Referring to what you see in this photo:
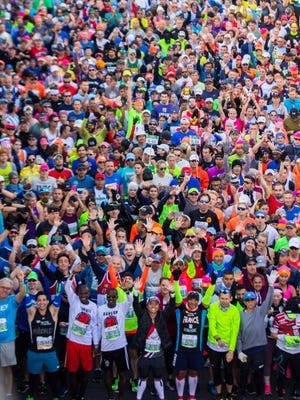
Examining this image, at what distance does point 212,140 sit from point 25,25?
7267mm

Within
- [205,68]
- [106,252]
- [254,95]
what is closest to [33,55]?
[205,68]

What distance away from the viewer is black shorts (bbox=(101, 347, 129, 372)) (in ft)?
37.6

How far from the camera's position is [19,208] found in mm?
13516

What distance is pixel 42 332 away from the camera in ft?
37.3

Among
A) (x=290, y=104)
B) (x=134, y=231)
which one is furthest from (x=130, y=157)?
(x=290, y=104)

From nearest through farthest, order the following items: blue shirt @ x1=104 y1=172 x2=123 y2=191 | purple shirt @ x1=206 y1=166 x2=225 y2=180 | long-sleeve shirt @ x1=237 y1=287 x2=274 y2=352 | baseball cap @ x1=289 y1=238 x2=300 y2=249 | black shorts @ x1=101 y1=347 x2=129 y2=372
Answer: black shorts @ x1=101 y1=347 x2=129 y2=372, long-sleeve shirt @ x1=237 y1=287 x2=274 y2=352, baseball cap @ x1=289 y1=238 x2=300 y2=249, blue shirt @ x1=104 y1=172 x2=123 y2=191, purple shirt @ x1=206 y1=166 x2=225 y2=180

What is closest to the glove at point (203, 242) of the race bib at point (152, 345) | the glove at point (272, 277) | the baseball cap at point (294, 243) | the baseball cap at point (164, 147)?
the glove at point (272, 277)

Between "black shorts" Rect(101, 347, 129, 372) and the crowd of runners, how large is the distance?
0.06ft

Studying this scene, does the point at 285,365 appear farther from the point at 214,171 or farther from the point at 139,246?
the point at 214,171

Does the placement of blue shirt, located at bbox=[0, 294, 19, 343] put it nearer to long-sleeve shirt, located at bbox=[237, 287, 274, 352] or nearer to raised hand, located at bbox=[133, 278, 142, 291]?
raised hand, located at bbox=[133, 278, 142, 291]

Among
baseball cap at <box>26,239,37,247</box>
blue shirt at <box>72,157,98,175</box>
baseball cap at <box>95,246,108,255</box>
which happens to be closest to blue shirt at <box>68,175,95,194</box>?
blue shirt at <box>72,157,98,175</box>

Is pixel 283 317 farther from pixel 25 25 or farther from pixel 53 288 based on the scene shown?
pixel 25 25

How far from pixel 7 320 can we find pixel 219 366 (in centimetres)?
304

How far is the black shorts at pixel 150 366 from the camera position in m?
11.4
